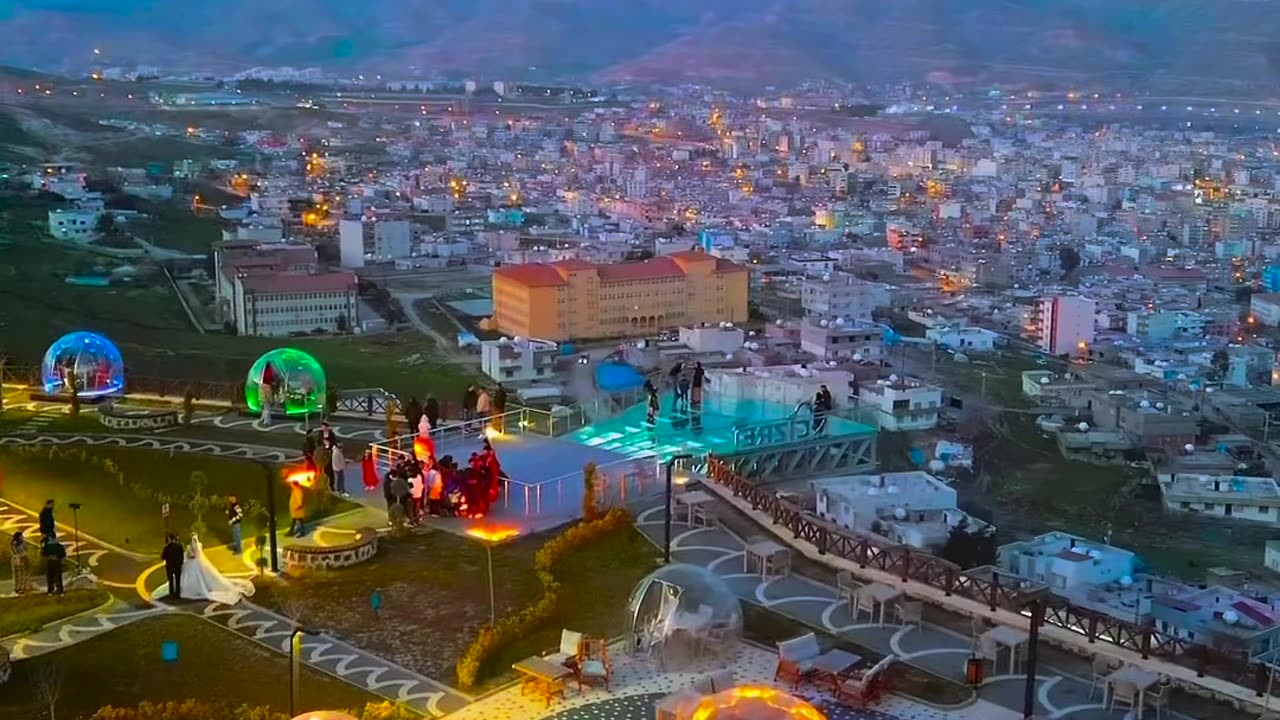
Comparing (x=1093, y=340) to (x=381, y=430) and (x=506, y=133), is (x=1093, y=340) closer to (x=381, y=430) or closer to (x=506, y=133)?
(x=381, y=430)

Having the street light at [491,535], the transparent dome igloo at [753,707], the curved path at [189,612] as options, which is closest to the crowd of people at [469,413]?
the street light at [491,535]

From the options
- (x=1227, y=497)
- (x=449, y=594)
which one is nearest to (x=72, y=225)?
(x=1227, y=497)

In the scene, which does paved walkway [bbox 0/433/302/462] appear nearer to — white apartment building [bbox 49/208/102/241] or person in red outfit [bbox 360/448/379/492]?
person in red outfit [bbox 360/448/379/492]

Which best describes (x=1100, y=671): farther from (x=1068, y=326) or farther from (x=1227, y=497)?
(x=1068, y=326)

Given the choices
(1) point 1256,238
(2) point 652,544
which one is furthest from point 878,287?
(2) point 652,544

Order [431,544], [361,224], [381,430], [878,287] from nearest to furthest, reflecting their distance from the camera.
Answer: [431,544] → [381,430] → [878,287] → [361,224]

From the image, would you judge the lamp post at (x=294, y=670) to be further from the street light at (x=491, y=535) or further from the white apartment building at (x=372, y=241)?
the white apartment building at (x=372, y=241)

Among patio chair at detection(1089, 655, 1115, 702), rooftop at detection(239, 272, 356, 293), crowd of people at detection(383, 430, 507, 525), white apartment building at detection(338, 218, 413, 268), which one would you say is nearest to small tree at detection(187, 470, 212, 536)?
crowd of people at detection(383, 430, 507, 525)
